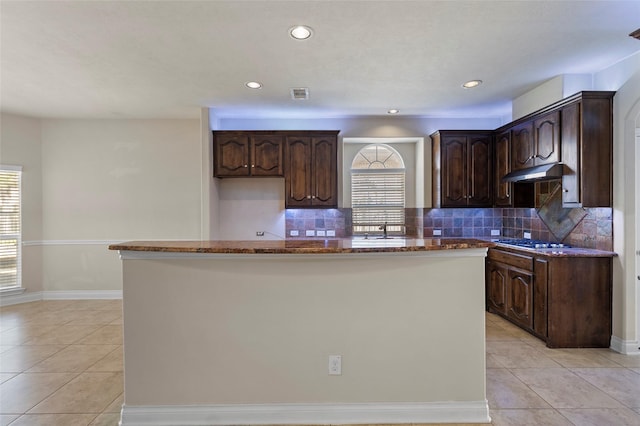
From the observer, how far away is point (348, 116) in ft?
15.8

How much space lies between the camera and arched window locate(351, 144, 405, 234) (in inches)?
201

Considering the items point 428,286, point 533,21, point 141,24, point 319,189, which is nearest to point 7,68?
point 141,24

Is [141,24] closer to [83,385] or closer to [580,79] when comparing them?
[83,385]

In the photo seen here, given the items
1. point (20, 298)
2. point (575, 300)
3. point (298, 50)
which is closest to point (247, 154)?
point (298, 50)

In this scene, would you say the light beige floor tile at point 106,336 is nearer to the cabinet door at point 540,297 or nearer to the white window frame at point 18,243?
the white window frame at point 18,243

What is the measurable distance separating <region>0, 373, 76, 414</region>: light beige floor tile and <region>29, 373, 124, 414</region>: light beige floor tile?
73mm

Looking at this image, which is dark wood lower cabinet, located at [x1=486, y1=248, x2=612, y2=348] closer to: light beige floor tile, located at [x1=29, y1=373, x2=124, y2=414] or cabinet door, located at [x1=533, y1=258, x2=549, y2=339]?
cabinet door, located at [x1=533, y1=258, x2=549, y2=339]

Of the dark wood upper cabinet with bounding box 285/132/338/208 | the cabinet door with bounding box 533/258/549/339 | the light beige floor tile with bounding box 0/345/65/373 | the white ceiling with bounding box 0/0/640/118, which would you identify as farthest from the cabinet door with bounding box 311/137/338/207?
the light beige floor tile with bounding box 0/345/65/373

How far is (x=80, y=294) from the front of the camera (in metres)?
5.03

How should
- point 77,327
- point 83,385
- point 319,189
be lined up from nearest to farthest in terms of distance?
point 83,385
point 77,327
point 319,189

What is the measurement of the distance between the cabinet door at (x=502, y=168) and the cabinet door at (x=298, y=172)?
8.73 ft

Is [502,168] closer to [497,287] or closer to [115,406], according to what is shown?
[497,287]

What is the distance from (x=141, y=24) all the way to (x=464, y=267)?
294cm

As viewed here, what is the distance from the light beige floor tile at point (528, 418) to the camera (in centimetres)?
208
